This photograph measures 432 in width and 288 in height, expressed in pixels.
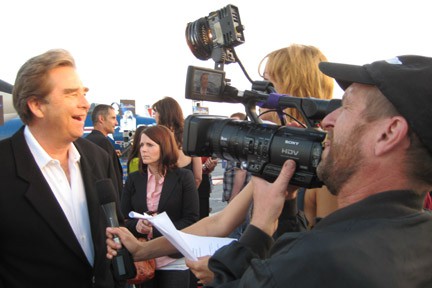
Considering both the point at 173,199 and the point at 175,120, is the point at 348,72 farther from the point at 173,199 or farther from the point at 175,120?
the point at 175,120

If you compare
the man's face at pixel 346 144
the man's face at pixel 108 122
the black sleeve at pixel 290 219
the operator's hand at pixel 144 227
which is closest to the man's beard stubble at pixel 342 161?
the man's face at pixel 346 144

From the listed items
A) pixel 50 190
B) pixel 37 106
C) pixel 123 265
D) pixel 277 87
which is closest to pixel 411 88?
pixel 277 87

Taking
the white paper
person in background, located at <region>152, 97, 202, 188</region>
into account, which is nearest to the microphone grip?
the white paper

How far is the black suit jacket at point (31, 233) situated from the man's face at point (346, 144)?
1163mm

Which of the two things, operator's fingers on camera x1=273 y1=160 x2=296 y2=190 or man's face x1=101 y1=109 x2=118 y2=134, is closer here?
operator's fingers on camera x1=273 y1=160 x2=296 y2=190

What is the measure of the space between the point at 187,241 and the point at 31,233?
677mm

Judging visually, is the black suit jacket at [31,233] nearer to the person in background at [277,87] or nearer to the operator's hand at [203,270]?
the person in background at [277,87]

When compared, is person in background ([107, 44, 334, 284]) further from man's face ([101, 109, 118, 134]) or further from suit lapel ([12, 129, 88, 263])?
man's face ([101, 109, 118, 134])

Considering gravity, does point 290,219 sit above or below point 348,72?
below

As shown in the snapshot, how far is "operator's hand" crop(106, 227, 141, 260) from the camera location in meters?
1.65

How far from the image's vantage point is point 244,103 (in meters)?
1.44

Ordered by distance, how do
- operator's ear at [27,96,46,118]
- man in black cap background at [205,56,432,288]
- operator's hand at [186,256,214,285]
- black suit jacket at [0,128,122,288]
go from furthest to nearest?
operator's ear at [27,96,46,118], black suit jacket at [0,128,122,288], operator's hand at [186,256,214,285], man in black cap background at [205,56,432,288]

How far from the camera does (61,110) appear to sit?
180cm

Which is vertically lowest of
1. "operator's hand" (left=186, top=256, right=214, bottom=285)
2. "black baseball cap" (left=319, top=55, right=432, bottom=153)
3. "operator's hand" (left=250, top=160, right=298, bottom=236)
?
"operator's hand" (left=186, top=256, right=214, bottom=285)
